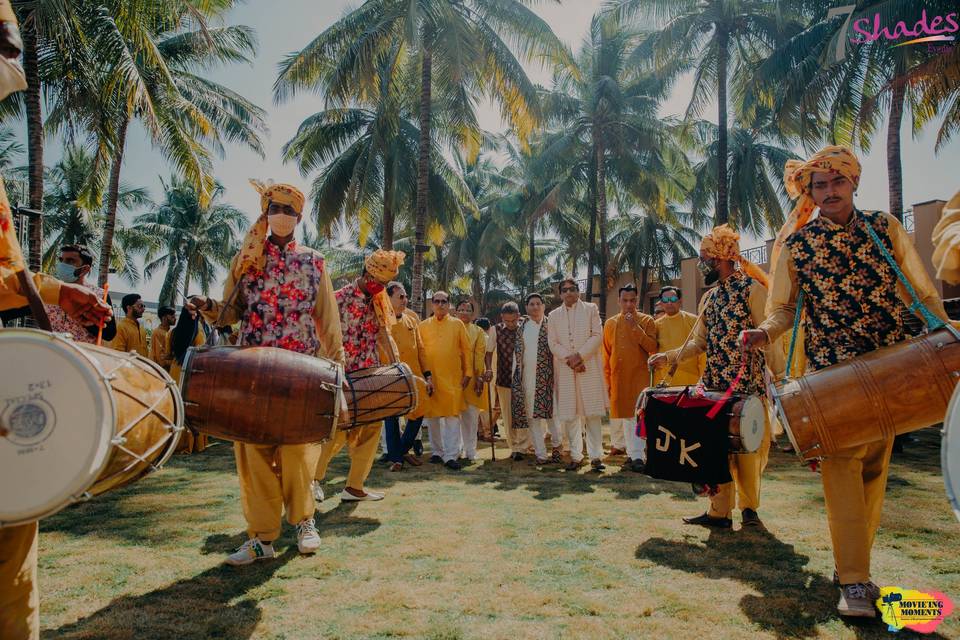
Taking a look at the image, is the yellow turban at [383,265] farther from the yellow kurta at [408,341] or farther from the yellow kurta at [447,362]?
the yellow kurta at [447,362]

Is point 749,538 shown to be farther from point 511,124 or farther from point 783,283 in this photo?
point 511,124

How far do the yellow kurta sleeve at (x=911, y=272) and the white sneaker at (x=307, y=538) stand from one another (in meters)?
3.42

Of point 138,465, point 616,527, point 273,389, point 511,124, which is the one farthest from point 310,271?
point 511,124

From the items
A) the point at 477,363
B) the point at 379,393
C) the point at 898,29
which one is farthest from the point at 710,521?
the point at 898,29

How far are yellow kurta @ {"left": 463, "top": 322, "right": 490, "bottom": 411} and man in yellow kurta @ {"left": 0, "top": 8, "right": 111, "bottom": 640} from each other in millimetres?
6080

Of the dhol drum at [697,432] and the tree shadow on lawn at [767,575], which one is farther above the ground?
the dhol drum at [697,432]

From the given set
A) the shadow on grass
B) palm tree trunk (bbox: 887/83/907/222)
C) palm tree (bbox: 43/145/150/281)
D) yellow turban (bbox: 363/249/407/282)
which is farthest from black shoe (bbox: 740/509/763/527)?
palm tree (bbox: 43/145/150/281)

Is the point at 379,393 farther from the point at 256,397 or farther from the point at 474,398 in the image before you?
the point at 474,398

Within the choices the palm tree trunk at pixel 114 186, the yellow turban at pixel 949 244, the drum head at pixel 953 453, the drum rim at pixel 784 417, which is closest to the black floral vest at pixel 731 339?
the drum rim at pixel 784 417

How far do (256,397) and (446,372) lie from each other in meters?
4.85

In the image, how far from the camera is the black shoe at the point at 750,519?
448 cm

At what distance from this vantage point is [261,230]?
152 inches

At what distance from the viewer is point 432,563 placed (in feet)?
12.1

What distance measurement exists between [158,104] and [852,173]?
1660 centimetres
